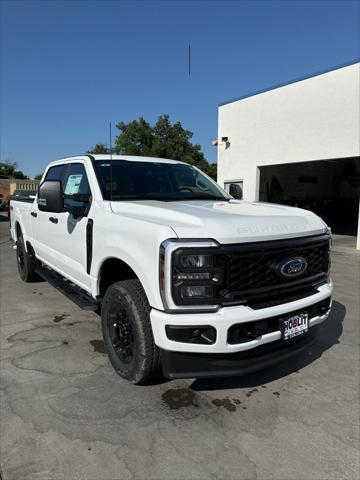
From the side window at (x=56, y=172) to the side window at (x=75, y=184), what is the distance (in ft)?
0.89

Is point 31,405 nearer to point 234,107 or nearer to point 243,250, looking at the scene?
point 243,250

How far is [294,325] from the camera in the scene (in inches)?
117

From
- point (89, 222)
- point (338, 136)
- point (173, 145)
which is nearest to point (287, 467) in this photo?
point (89, 222)

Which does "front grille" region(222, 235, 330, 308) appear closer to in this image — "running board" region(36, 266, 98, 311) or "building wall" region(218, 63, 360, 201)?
"running board" region(36, 266, 98, 311)

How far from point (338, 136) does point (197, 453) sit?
35.7 feet

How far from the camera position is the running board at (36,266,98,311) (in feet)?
12.5

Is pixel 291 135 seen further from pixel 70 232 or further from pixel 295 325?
pixel 295 325

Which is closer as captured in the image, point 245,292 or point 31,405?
point 245,292

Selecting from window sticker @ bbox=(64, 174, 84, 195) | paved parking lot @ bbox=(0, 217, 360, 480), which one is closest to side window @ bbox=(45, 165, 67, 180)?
window sticker @ bbox=(64, 174, 84, 195)

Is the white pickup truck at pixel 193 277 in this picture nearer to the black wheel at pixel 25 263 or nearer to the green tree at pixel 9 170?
the black wheel at pixel 25 263

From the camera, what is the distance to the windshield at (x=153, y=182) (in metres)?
3.91

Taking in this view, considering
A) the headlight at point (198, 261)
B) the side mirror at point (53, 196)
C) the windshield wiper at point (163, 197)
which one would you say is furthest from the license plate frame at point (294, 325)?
the side mirror at point (53, 196)

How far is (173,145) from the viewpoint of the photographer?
3906cm

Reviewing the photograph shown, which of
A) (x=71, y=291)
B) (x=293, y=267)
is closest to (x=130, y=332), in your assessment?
(x=293, y=267)
